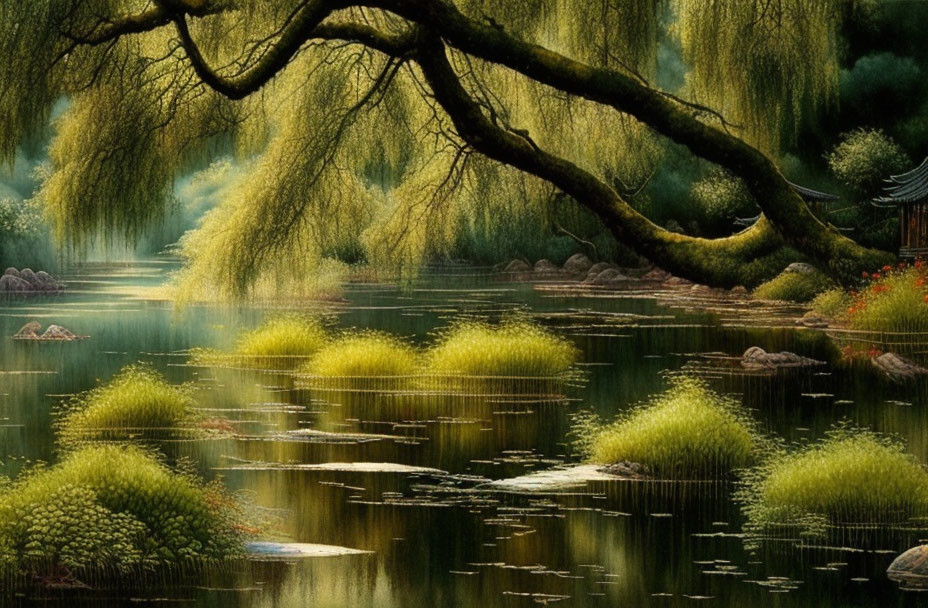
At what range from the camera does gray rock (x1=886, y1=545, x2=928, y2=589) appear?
24.6 feet

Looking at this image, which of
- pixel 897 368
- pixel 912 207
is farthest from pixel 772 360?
pixel 912 207

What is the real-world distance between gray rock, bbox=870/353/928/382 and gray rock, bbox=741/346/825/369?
987 mm

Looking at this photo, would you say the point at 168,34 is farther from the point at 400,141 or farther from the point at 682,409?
the point at 682,409

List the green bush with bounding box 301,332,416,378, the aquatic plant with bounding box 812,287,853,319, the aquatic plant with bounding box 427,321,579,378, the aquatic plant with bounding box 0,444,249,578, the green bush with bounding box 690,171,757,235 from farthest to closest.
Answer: the green bush with bounding box 690,171,757,235
the aquatic plant with bounding box 812,287,853,319
the green bush with bounding box 301,332,416,378
the aquatic plant with bounding box 427,321,579,378
the aquatic plant with bounding box 0,444,249,578

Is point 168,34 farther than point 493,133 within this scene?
Yes

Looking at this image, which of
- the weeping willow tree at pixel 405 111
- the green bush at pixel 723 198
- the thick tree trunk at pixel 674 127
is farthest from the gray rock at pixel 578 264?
the thick tree trunk at pixel 674 127

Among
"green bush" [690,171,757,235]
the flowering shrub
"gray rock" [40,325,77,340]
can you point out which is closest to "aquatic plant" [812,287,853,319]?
the flowering shrub

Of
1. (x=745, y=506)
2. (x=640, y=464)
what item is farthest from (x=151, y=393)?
(x=745, y=506)

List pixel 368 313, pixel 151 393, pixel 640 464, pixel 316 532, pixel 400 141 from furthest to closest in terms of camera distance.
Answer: pixel 368 313
pixel 151 393
pixel 640 464
pixel 400 141
pixel 316 532

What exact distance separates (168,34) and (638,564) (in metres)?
4.51

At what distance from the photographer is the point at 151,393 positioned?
13.4m

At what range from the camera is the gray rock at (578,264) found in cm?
3994

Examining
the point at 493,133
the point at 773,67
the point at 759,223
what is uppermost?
the point at 773,67

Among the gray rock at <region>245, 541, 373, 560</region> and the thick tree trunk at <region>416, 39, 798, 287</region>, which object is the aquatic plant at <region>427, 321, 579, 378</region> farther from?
the thick tree trunk at <region>416, 39, 798, 287</region>
